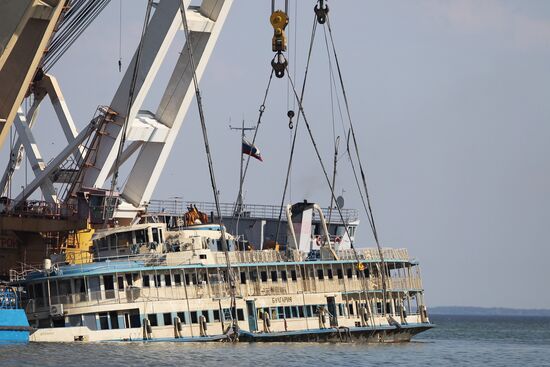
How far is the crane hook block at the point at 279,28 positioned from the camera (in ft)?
173

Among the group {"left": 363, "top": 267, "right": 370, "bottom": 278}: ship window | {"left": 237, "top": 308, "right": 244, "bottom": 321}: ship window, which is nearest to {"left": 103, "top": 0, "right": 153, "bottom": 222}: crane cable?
{"left": 237, "top": 308, "right": 244, "bottom": 321}: ship window

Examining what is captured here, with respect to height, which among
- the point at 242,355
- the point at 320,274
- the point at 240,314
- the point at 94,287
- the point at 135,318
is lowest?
the point at 242,355

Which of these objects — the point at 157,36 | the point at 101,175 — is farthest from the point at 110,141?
the point at 157,36

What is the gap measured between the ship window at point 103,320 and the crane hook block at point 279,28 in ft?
43.3

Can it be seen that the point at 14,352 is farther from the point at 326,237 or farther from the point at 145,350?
the point at 326,237

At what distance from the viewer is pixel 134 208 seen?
59.3m

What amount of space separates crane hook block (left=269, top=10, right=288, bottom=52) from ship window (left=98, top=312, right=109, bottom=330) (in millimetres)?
13213

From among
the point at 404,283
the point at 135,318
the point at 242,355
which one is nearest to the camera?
the point at 242,355

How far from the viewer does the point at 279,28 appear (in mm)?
52844

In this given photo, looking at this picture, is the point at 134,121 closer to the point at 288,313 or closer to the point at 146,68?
the point at 146,68

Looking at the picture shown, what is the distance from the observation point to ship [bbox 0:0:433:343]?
5269cm

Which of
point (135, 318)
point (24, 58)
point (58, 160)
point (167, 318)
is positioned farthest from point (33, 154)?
point (24, 58)

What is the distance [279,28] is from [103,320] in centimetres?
1421

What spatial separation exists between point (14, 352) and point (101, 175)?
48.8 ft
